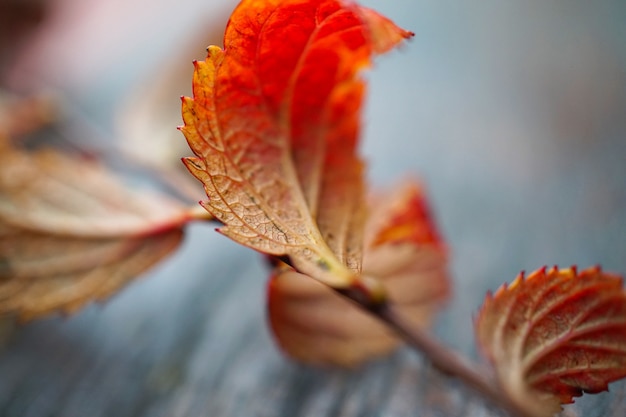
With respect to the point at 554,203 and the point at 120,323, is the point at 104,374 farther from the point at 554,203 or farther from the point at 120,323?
the point at 554,203

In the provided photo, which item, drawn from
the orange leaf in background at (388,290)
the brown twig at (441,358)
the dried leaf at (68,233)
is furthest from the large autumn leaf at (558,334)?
the dried leaf at (68,233)

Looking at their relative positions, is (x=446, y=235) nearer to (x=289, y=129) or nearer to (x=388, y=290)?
(x=388, y=290)

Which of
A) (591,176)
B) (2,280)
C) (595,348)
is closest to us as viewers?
(595,348)

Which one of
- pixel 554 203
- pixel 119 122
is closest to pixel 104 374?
pixel 119 122

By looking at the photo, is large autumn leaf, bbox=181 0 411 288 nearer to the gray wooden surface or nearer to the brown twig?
the brown twig

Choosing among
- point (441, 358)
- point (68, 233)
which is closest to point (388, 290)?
point (441, 358)

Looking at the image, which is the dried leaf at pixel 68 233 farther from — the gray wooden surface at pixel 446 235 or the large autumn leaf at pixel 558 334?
the large autumn leaf at pixel 558 334
